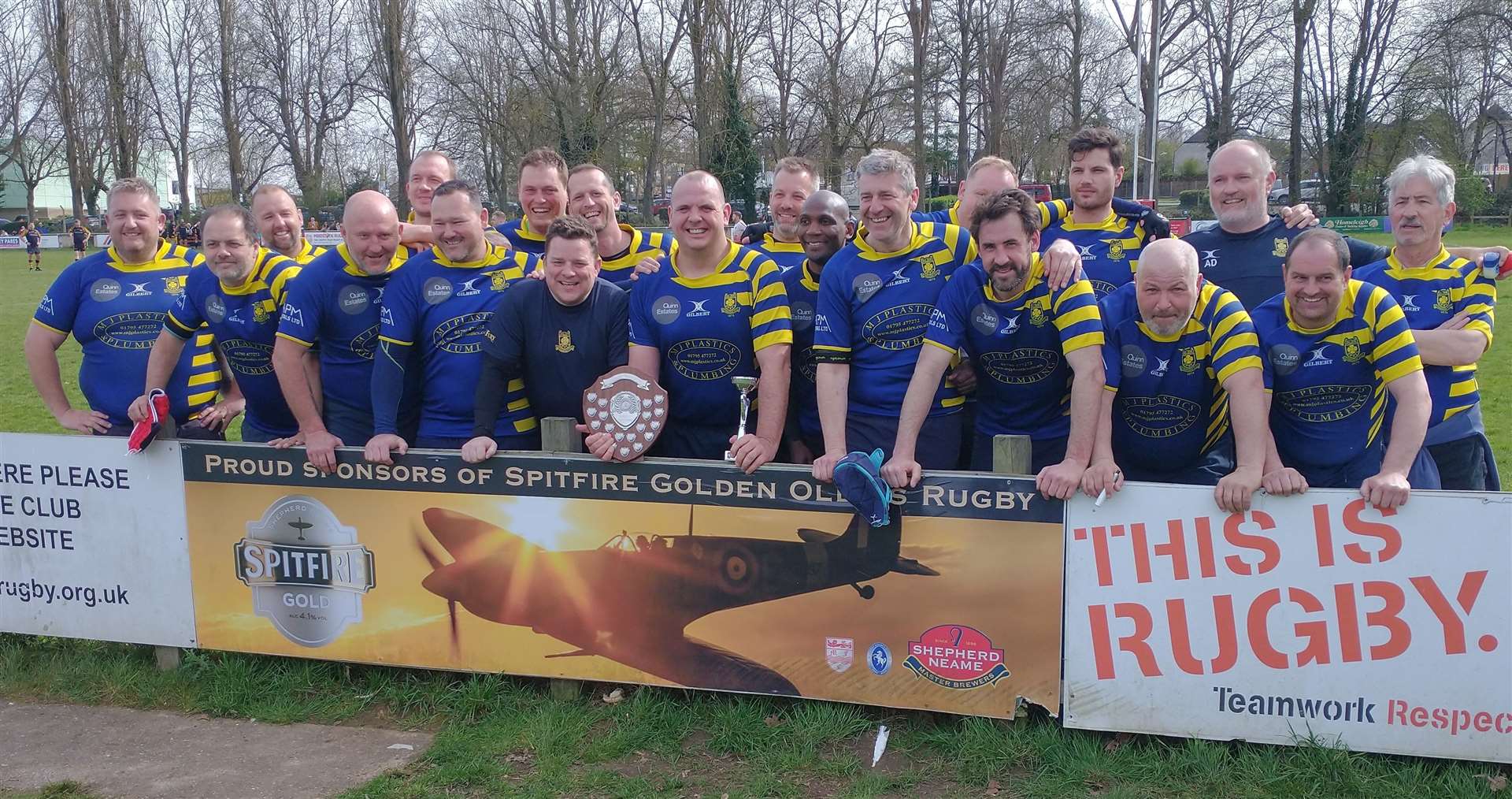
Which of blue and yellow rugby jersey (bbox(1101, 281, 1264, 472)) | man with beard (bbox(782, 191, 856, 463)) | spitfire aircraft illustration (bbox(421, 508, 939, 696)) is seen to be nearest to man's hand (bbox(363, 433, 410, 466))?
spitfire aircraft illustration (bbox(421, 508, 939, 696))

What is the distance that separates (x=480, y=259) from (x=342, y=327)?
699 millimetres

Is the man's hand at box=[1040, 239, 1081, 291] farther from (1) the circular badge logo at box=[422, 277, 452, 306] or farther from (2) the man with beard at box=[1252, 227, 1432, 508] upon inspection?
(1) the circular badge logo at box=[422, 277, 452, 306]

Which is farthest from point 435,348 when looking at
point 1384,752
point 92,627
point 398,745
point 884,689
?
point 1384,752

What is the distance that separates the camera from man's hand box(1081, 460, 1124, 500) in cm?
379

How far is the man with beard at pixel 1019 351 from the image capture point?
3.92m

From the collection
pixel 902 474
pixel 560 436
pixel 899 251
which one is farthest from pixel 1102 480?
pixel 560 436

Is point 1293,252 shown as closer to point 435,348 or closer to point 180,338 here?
point 435,348

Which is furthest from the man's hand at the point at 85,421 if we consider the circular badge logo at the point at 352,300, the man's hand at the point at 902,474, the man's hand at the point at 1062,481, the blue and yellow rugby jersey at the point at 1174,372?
the blue and yellow rugby jersey at the point at 1174,372

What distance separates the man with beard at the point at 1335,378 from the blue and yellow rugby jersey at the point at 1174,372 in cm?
20

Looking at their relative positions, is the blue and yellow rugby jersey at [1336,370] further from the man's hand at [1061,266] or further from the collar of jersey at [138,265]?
the collar of jersey at [138,265]

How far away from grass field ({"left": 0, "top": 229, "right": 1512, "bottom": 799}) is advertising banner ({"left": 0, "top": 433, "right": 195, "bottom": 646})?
0.63 ft

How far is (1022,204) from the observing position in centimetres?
397

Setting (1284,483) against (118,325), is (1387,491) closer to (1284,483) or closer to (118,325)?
(1284,483)

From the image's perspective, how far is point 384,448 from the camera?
175 inches
